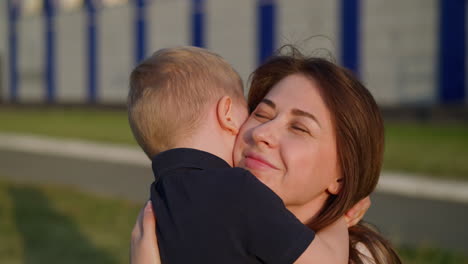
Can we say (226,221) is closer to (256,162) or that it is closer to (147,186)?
(256,162)

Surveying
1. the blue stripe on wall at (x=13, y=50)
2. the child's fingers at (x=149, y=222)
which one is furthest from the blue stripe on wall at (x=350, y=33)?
the blue stripe on wall at (x=13, y=50)

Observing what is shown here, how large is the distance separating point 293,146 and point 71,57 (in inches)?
1303

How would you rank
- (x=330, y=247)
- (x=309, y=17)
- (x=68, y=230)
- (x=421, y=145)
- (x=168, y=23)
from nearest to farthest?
(x=330, y=247), (x=68, y=230), (x=421, y=145), (x=309, y=17), (x=168, y=23)

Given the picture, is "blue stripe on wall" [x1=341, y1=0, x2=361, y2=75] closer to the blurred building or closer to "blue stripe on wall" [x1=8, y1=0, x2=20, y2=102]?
the blurred building

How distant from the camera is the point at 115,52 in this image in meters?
30.7

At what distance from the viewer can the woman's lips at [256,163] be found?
1.80m

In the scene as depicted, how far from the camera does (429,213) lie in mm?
6531

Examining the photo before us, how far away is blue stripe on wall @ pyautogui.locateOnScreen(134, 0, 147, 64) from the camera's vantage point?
2933 centimetres

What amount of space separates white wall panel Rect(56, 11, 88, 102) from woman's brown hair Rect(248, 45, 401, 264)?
31.5 m

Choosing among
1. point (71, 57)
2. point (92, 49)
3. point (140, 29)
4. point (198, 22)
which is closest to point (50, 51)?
Result: point (71, 57)

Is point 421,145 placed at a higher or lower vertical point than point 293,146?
lower

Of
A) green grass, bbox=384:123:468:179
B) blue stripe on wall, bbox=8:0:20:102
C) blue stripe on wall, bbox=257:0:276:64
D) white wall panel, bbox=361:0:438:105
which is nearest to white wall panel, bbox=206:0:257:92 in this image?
blue stripe on wall, bbox=257:0:276:64

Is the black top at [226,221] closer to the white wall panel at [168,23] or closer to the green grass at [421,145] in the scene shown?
the green grass at [421,145]

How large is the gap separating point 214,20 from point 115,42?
681 cm
